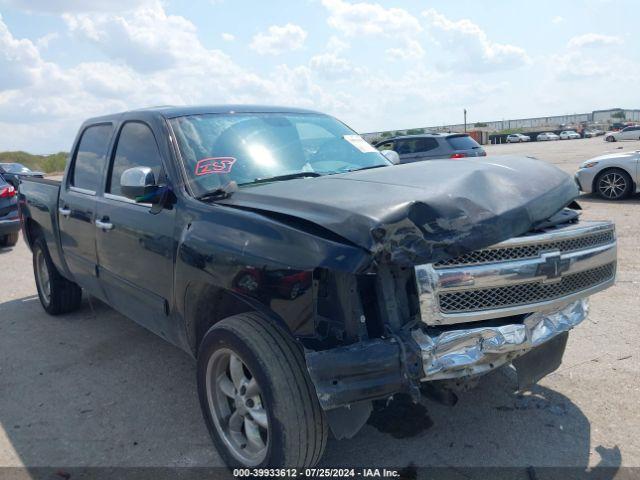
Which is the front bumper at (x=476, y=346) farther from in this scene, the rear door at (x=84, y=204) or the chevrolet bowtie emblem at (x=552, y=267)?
the rear door at (x=84, y=204)

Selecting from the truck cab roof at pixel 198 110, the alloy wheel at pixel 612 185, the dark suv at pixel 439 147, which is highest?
the truck cab roof at pixel 198 110

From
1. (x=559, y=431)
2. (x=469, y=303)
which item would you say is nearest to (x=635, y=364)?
(x=559, y=431)

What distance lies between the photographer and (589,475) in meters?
2.79

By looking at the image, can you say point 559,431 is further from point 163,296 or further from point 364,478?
point 163,296

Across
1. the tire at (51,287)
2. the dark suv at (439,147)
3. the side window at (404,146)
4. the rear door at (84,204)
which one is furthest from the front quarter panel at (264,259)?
the side window at (404,146)

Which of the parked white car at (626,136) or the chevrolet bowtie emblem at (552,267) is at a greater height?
the chevrolet bowtie emblem at (552,267)

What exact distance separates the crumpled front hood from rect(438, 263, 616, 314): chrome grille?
213 mm

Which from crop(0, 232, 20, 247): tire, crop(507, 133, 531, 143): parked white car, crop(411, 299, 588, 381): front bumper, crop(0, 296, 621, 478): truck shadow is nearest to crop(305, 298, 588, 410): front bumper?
crop(411, 299, 588, 381): front bumper

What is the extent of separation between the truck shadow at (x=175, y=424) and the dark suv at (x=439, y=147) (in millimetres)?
11263

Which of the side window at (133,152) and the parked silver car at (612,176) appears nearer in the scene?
the side window at (133,152)

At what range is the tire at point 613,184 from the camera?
37.0 ft

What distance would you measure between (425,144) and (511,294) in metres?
13.0

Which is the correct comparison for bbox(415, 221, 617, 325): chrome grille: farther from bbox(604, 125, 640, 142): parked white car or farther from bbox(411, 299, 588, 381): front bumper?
bbox(604, 125, 640, 142): parked white car

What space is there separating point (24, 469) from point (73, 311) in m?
3.11
